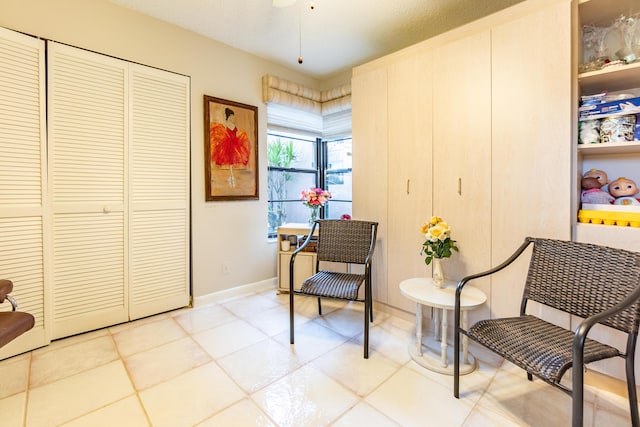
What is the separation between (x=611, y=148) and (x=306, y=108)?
2893 millimetres

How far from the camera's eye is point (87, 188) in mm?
2348

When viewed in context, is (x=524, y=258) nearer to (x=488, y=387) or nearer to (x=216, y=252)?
A: (x=488, y=387)

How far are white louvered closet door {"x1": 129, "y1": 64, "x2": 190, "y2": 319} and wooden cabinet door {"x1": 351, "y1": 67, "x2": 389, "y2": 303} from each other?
1672 millimetres

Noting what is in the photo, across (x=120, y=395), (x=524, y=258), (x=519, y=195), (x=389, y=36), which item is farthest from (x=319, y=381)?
(x=389, y=36)

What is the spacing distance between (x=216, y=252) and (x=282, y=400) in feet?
6.08

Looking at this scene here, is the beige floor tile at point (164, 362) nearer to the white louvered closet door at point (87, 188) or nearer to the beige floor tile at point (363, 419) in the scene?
the white louvered closet door at point (87, 188)

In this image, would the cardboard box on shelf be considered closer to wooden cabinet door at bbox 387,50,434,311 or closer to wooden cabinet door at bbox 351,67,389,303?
wooden cabinet door at bbox 387,50,434,311

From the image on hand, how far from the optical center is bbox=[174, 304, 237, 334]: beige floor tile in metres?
2.54

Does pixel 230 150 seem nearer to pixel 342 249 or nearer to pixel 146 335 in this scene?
pixel 342 249

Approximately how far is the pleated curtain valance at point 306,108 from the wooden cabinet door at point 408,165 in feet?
3.86

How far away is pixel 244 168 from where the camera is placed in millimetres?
3264

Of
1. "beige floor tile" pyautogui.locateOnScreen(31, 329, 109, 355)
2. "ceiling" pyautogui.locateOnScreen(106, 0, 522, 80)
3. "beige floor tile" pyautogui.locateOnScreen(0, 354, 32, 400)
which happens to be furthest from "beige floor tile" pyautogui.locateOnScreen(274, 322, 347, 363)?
"ceiling" pyautogui.locateOnScreen(106, 0, 522, 80)

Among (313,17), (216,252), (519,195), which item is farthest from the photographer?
(216,252)

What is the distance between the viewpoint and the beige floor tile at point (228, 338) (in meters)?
2.16
